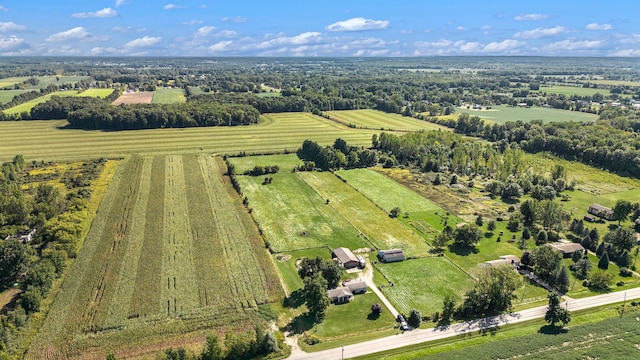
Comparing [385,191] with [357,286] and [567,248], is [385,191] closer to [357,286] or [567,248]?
[567,248]

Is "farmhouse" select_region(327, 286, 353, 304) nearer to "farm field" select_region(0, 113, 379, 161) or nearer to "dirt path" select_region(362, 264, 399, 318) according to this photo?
"dirt path" select_region(362, 264, 399, 318)

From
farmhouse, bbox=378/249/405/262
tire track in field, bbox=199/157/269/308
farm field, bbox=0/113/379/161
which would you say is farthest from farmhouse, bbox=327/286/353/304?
farm field, bbox=0/113/379/161

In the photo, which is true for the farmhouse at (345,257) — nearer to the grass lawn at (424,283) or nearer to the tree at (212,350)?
the grass lawn at (424,283)

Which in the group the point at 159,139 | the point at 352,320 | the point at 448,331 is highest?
the point at 159,139

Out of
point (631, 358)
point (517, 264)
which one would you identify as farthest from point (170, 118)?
point (631, 358)

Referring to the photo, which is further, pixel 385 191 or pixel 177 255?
pixel 385 191

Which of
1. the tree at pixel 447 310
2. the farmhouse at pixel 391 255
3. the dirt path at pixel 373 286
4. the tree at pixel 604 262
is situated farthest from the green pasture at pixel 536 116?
the tree at pixel 447 310

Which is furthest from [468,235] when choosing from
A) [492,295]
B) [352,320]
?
[352,320]
